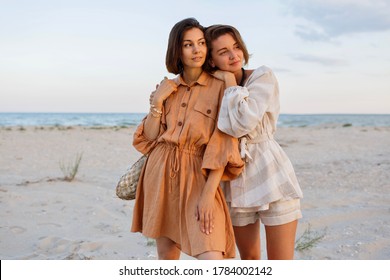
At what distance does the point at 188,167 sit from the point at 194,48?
2.33ft

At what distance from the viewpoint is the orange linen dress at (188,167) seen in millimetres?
2598

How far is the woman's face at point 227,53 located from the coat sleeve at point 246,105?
172 mm

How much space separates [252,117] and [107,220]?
318 centimetres

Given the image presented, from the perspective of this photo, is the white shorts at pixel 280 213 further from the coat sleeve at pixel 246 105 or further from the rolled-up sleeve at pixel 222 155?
the coat sleeve at pixel 246 105

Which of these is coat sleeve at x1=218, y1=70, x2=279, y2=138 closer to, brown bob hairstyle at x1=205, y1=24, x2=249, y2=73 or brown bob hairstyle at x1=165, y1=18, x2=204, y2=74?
brown bob hairstyle at x1=205, y1=24, x2=249, y2=73

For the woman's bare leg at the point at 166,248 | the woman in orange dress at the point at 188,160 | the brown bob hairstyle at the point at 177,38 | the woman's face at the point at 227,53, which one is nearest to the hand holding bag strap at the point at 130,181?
the woman in orange dress at the point at 188,160

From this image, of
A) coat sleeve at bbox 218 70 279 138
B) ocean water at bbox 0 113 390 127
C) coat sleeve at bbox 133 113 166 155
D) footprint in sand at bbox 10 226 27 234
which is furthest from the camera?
ocean water at bbox 0 113 390 127

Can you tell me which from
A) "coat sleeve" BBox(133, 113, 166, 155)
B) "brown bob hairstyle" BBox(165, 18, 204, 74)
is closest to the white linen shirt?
"brown bob hairstyle" BBox(165, 18, 204, 74)

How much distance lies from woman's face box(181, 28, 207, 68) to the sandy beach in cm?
217

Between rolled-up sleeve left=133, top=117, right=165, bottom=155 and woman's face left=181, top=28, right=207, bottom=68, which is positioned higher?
woman's face left=181, top=28, right=207, bottom=68

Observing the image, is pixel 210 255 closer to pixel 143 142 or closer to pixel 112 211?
pixel 143 142

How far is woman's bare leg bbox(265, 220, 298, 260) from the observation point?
2717 millimetres

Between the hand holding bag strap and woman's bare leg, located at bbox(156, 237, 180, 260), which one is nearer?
woman's bare leg, located at bbox(156, 237, 180, 260)

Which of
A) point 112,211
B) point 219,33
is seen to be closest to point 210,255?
point 219,33
